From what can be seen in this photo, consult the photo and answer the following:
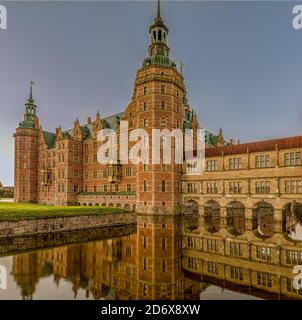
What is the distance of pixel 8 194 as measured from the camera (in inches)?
3194

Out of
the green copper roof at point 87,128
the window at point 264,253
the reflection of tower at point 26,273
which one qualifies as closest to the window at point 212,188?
the window at point 264,253

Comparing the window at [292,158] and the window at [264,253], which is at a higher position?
the window at [292,158]

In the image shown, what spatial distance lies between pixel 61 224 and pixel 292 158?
2763 cm

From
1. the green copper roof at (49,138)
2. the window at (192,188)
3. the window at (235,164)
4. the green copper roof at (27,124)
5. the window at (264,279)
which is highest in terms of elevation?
the green copper roof at (27,124)

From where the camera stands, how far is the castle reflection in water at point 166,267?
11.4 metres

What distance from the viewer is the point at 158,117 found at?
128 ft

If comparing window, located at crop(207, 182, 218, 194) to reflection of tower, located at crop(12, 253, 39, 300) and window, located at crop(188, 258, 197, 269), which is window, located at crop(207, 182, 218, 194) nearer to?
window, located at crop(188, 258, 197, 269)

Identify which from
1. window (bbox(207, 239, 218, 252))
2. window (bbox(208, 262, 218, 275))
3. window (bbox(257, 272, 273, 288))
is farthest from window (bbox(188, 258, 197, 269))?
window (bbox(257, 272, 273, 288))

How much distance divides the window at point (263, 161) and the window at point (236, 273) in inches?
825

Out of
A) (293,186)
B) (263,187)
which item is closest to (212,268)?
(293,186)

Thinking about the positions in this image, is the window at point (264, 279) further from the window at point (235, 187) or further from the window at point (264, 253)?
the window at point (235, 187)

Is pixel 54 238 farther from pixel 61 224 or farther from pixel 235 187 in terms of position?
pixel 235 187

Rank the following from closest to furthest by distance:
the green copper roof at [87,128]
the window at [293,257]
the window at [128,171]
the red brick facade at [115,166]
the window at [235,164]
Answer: the window at [293,257] → the window at [235,164] → the red brick facade at [115,166] → the window at [128,171] → the green copper roof at [87,128]
